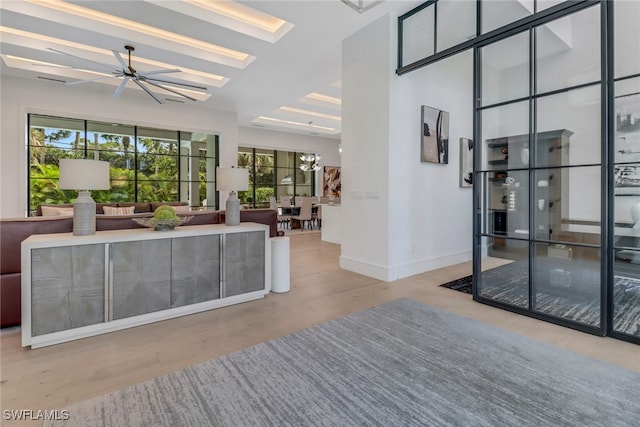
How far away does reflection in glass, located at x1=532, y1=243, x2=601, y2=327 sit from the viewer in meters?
2.68

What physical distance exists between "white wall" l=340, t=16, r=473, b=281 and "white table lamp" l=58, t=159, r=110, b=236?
10.1 feet

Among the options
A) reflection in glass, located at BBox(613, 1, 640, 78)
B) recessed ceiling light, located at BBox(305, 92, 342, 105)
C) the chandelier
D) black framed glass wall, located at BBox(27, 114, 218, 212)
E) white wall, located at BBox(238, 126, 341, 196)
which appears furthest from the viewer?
white wall, located at BBox(238, 126, 341, 196)

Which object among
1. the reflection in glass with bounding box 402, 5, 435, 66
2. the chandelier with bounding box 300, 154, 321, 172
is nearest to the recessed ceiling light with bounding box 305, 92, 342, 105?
the chandelier with bounding box 300, 154, 321, 172

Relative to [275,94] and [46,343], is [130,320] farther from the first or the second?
[275,94]

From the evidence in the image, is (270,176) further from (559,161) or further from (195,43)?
(559,161)

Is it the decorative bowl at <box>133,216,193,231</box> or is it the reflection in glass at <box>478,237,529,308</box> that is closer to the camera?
the decorative bowl at <box>133,216,193,231</box>

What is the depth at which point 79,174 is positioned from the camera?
259 cm

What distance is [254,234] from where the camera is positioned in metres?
3.34

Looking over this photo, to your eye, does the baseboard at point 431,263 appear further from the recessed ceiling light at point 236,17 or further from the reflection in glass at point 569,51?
the recessed ceiling light at point 236,17

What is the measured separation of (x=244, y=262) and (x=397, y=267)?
2.09 meters

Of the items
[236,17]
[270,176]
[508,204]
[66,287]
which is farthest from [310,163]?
[66,287]

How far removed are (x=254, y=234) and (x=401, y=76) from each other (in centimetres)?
290

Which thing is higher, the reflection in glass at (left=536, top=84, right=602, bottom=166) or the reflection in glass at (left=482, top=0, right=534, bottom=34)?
the reflection in glass at (left=482, top=0, right=534, bottom=34)

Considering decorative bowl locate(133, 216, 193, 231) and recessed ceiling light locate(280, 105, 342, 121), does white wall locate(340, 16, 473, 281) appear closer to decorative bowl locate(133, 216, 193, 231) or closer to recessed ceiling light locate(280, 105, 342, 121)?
decorative bowl locate(133, 216, 193, 231)
